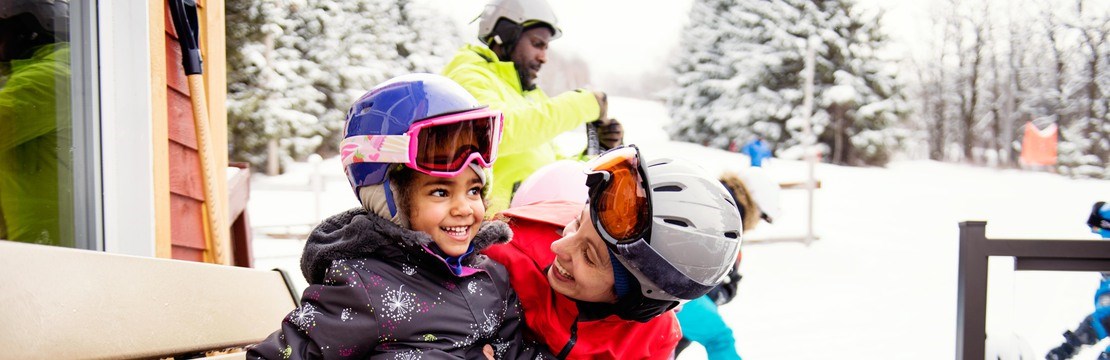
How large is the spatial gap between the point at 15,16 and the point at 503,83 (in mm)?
1506

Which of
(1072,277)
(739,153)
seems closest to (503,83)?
(1072,277)

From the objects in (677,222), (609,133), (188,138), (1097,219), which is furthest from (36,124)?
(1097,219)

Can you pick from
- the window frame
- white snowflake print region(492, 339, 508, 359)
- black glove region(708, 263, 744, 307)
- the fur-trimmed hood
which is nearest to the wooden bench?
the fur-trimmed hood

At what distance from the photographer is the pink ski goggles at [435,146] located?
1.52 metres

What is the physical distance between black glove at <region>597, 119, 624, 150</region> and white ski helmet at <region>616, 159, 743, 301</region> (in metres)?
1.58

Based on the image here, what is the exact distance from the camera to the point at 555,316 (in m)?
1.71

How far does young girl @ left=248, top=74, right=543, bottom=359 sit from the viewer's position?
1447 mm

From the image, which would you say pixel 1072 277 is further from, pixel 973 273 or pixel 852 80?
pixel 852 80

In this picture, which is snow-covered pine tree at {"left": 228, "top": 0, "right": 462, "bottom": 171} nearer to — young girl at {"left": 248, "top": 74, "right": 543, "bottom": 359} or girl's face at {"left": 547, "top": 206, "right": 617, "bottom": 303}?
young girl at {"left": 248, "top": 74, "right": 543, "bottom": 359}

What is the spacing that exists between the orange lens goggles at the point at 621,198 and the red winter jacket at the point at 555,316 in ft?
0.81

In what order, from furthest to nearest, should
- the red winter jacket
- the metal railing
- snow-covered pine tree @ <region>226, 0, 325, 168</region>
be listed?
1. snow-covered pine tree @ <region>226, 0, 325, 168</region>
2. the metal railing
3. the red winter jacket

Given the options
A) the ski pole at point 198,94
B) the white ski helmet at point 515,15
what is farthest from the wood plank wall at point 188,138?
the white ski helmet at point 515,15

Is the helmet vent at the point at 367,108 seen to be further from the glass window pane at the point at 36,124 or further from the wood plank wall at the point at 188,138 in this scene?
the wood plank wall at the point at 188,138

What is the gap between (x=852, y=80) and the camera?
21.8 m
